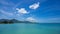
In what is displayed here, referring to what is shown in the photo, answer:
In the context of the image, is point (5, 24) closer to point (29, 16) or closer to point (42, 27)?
point (29, 16)

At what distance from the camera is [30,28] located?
2047 millimetres

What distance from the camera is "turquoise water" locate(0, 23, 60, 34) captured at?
6.56 feet

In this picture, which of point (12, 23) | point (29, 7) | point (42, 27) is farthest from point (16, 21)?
point (42, 27)

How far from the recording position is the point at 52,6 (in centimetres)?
207

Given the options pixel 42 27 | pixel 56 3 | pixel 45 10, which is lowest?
pixel 42 27

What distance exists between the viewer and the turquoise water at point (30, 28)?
200cm

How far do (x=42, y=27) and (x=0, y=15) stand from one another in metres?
Result: 0.83

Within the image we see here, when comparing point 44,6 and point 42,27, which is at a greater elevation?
point 44,6

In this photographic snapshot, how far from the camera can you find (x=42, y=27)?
2.05 meters

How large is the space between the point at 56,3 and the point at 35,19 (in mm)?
516

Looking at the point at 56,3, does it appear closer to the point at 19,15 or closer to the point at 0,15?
the point at 19,15

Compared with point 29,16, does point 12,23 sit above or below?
below

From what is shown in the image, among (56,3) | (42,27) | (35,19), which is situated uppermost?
(56,3)

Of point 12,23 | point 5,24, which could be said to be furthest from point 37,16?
point 5,24
